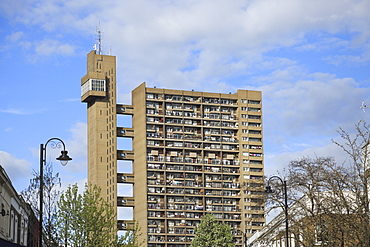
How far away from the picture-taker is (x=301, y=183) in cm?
4812

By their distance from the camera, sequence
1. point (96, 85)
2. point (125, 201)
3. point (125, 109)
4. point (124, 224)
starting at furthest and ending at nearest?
point (125, 109) < point (96, 85) < point (125, 201) < point (124, 224)

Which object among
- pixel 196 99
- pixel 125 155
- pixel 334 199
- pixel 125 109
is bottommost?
pixel 334 199

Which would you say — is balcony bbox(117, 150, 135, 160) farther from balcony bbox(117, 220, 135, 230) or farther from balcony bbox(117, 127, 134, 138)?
balcony bbox(117, 220, 135, 230)

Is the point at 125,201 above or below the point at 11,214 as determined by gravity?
above

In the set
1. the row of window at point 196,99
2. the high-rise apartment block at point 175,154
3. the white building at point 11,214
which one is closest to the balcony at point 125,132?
the high-rise apartment block at point 175,154

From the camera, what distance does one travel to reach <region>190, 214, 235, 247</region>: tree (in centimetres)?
10394

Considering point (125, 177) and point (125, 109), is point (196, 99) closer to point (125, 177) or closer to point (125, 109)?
point (125, 109)

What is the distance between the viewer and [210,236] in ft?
343

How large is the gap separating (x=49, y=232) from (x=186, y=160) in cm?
11087

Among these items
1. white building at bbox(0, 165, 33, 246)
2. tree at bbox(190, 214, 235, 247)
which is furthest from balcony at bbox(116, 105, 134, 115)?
white building at bbox(0, 165, 33, 246)

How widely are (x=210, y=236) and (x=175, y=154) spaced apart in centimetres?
4654

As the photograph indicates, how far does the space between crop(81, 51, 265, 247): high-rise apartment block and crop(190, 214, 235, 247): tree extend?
117ft

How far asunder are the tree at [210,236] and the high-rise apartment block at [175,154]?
3568 centimetres

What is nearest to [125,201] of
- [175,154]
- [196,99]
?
[175,154]
